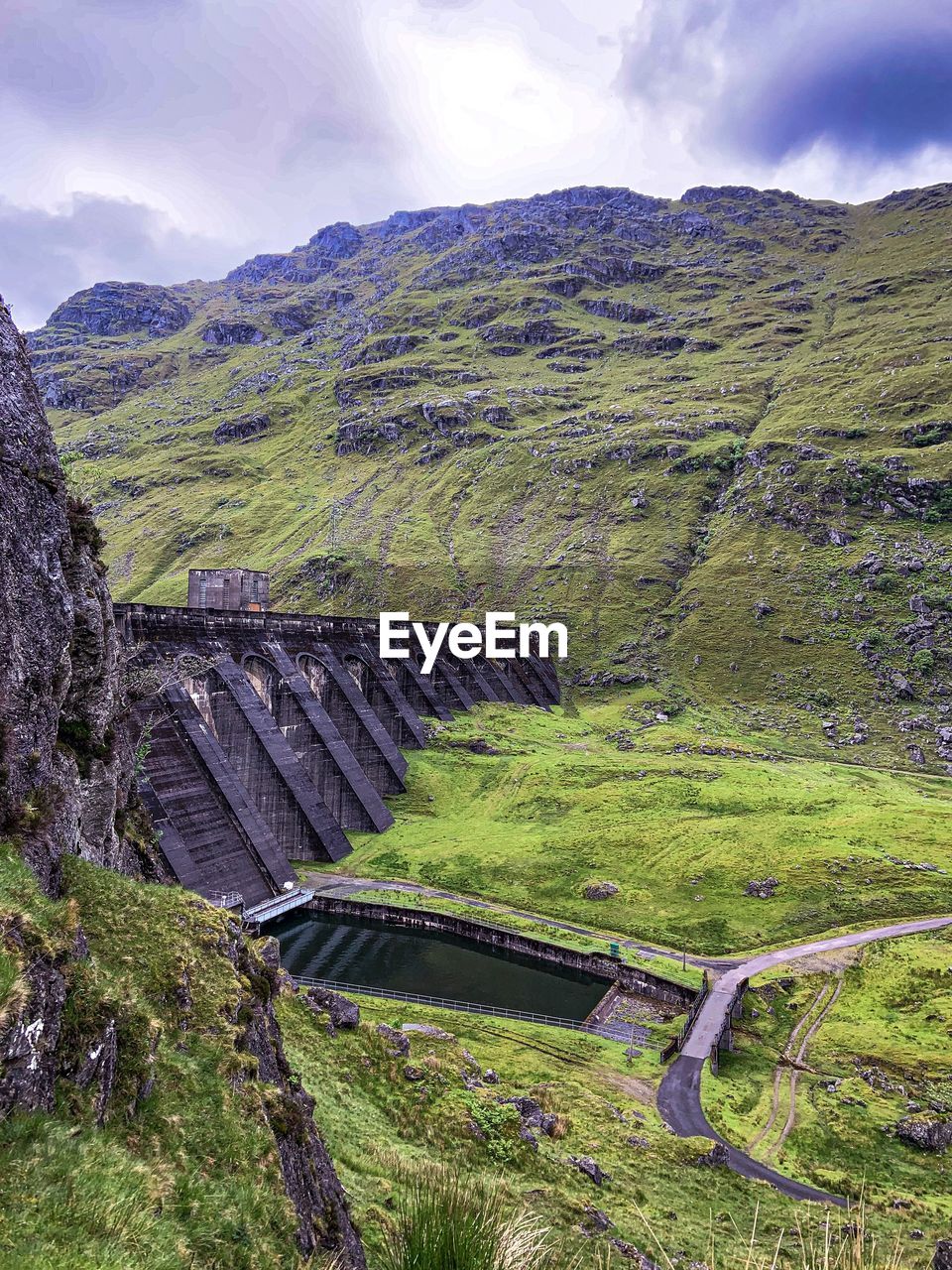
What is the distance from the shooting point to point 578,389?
592 ft

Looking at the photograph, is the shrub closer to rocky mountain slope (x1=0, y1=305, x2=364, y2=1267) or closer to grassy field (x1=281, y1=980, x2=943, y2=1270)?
rocky mountain slope (x1=0, y1=305, x2=364, y2=1267)

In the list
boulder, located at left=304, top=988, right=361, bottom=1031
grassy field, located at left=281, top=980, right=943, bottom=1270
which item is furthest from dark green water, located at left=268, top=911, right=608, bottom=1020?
boulder, located at left=304, top=988, right=361, bottom=1031

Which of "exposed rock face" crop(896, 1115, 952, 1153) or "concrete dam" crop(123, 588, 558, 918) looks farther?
"concrete dam" crop(123, 588, 558, 918)

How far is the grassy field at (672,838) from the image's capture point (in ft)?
127

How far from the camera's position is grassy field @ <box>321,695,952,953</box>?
3869cm

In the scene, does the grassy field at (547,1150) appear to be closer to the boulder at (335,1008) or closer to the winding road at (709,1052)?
the boulder at (335,1008)

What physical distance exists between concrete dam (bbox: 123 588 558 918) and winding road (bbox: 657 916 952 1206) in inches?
848

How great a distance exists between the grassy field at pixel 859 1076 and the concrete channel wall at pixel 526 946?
3.74 metres

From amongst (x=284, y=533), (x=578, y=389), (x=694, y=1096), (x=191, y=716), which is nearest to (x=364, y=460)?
(x=284, y=533)

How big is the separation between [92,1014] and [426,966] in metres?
29.1

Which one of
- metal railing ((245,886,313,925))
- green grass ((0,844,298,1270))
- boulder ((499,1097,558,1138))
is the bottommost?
metal railing ((245,886,313,925))

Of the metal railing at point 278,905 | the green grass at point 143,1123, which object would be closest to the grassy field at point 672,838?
the metal railing at point 278,905

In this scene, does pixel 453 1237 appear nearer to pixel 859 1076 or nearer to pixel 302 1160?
pixel 302 1160

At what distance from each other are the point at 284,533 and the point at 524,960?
131 m
